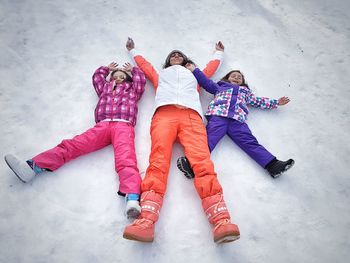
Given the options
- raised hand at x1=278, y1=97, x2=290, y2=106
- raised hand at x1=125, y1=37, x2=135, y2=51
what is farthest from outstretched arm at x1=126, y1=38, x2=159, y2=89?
raised hand at x1=278, y1=97, x2=290, y2=106

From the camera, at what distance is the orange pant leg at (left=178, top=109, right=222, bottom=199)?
167 cm

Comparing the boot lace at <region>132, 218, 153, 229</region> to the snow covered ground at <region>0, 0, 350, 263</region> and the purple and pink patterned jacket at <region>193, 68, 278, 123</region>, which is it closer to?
the snow covered ground at <region>0, 0, 350, 263</region>

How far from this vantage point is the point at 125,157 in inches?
72.4

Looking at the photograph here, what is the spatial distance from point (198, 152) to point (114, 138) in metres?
0.64

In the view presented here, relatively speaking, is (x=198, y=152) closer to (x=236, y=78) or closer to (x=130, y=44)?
(x=236, y=78)

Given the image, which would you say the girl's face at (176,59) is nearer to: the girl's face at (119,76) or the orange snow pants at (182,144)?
the girl's face at (119,76)

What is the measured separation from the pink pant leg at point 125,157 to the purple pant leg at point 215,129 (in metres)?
0.61

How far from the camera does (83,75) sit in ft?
8.27

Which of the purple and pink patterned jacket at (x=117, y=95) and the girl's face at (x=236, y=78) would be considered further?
the girl's face at (x=236, y=78)

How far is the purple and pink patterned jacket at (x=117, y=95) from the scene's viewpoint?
2.10 m

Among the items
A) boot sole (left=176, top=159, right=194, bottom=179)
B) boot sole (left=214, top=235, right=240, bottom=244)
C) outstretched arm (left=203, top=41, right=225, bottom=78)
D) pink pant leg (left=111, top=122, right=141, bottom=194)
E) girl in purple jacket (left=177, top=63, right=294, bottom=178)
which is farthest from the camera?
outstretched arm (left=203, top=41, right=225, bottom=78)

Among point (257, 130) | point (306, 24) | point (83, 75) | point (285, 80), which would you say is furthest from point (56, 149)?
point (306, 24)

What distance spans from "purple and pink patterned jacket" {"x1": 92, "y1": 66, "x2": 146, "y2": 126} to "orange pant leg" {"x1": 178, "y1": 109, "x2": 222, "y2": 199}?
1.45 ft

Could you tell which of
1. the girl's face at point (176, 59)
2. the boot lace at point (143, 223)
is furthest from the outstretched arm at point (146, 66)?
the boot lace at point (143, 223)
